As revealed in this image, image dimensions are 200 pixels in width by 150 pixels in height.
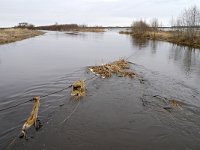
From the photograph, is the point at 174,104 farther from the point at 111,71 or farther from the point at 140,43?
the point at 140,43

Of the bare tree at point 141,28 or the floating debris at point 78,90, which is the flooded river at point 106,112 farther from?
the bare tree at point 141,28

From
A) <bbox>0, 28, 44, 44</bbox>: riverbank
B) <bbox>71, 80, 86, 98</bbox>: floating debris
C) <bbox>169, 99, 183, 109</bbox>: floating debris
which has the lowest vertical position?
<bbox>169, 99, 183, 109</bbox>: floating debris

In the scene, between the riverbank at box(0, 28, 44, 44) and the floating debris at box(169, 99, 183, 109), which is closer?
the floating debris at box(169, 99, 183, 109)

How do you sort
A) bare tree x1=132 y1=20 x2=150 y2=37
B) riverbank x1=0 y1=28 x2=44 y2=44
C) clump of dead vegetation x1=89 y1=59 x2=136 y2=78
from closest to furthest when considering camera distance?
clump of dead vegetation x1=89 y1=59 x2=136 y2=78 < riverbank x1=0 y1=28 x2=44 y2=44 < bare tree x1=132 y1=20 x2=150 y2=37

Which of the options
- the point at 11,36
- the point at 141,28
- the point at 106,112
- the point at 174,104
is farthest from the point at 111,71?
the point at 141,28

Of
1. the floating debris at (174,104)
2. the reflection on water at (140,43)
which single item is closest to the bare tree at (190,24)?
the reflection on water at (140,43)

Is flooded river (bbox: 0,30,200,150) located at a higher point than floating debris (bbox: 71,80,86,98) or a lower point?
lower

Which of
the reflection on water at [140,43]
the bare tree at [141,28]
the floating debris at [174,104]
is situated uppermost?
the bare tree at [141,28]

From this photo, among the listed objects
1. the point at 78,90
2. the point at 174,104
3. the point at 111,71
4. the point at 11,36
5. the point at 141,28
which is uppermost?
the point at 141,28

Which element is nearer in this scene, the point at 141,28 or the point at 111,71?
the point at 111,71

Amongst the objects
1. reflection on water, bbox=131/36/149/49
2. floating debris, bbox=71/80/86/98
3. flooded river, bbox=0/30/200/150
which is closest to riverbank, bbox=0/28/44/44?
reflection on water, bbox=131/36/149/49

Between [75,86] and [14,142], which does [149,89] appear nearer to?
[75,86]

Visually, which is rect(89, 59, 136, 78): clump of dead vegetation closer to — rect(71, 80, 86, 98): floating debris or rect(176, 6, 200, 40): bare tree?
rect(71, 80, 86, 98): floating debris

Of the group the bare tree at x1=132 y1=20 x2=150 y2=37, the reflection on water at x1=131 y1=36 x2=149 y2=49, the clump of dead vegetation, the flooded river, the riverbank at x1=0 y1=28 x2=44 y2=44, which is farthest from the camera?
the bare tree at x1=132 y1=20 x2=150 y2=37
